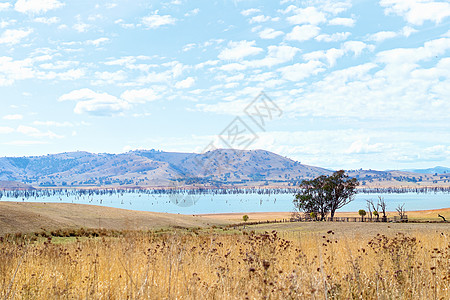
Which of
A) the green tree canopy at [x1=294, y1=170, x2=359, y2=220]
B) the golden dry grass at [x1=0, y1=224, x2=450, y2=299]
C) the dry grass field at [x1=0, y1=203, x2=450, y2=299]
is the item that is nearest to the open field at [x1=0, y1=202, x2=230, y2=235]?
the dry grass field at [x1=0, y1=203, x2=450, y2=299]

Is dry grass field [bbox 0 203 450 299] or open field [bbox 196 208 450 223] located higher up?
dry grass field [bbox 0 203 450 299]

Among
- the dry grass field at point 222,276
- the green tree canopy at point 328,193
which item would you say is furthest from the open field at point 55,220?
the green tree canopy at point 328,193

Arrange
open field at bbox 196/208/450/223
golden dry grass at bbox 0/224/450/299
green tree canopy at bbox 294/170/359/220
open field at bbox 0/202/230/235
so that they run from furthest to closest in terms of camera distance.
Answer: green tree canopy at bbox 294/170/359/220, open field at bbox 196/208/450/223, open field at bbox 0/202/230/235, golden dry grass at bbox 0/224/450/299

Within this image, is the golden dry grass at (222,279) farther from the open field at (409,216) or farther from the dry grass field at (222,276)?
the open field at (409,216)

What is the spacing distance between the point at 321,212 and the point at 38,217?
5405cm

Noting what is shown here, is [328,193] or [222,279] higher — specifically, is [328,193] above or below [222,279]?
below

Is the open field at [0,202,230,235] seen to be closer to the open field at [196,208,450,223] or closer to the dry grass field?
the dry grass field

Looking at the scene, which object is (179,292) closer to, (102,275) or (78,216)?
(102,275)

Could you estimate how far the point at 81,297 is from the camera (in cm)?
673

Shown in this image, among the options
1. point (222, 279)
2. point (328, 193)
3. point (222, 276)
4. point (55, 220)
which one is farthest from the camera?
point (328, 193)

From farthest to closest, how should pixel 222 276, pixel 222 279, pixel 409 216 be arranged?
1. pixel 409 216
2. pixel 222 276
3. pixel 222 279

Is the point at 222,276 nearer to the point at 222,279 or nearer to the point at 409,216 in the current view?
the point at 222,279

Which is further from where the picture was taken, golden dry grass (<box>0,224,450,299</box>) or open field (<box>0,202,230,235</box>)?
open field (<box>0,202,230,235</box>)

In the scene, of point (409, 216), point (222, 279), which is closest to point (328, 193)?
point (409, 216)
